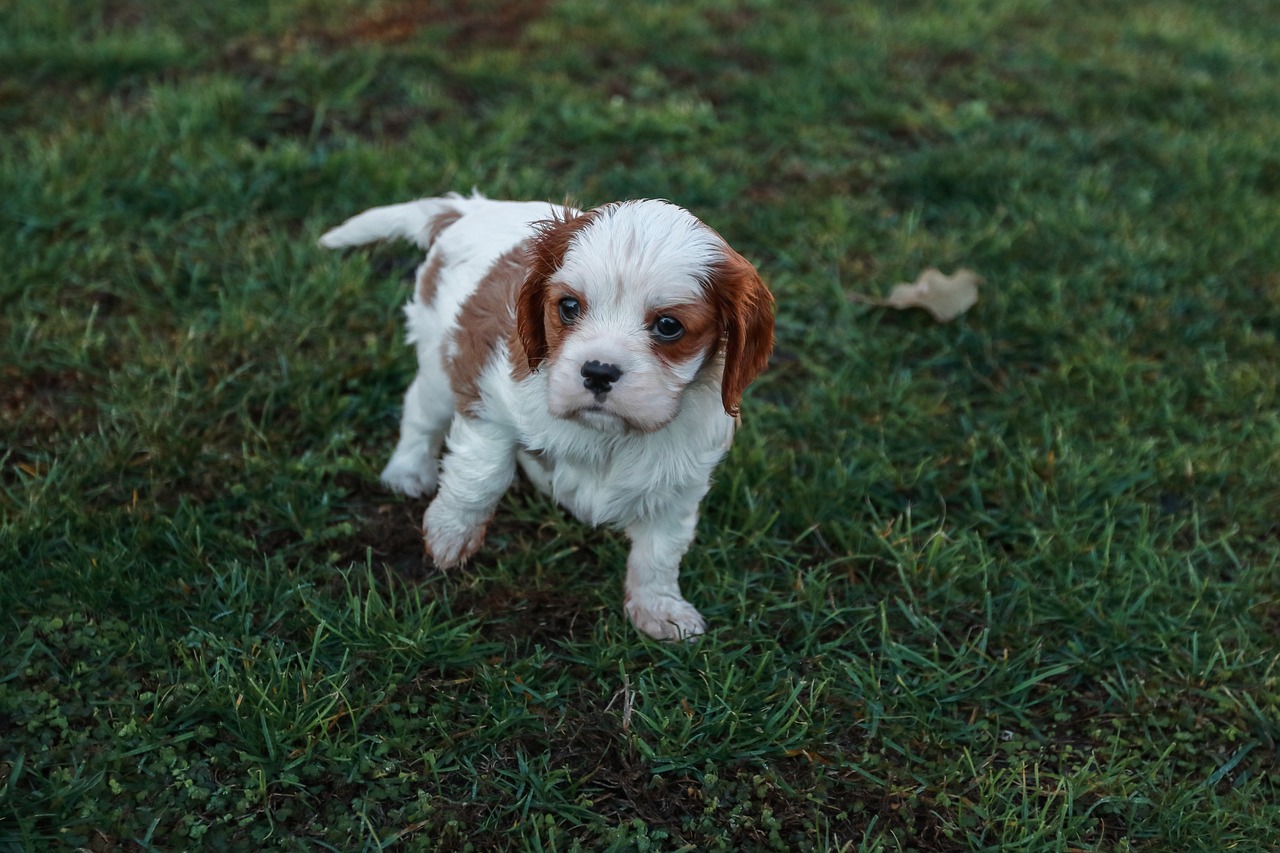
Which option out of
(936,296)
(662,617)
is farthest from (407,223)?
(936,296)

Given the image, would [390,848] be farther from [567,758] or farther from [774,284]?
[774,284]

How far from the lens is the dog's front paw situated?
3.17 metres

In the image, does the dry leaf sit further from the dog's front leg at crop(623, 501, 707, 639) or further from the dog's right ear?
the dog's right ear

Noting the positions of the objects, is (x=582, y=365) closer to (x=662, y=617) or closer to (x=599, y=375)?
(x=599, y=375)

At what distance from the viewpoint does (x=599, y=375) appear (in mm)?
2461

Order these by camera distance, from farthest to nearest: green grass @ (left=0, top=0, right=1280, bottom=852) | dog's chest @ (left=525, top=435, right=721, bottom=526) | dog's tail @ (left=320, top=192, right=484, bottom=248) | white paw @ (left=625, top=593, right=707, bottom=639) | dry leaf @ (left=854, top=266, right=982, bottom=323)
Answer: dry leaf @ (left=854, top=266, right=982, bottom=323), dog's tail @ (left=320, top=192, right=484, bottom=248), white paw @ (left=625, top=593, right=707, bottom=639), dog's chest @ (left=525, top=435, right=721, bottom=526), green grass @ (left=0, top=0, right=1280, bottom=852)

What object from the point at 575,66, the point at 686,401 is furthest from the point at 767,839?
the point at 575,66

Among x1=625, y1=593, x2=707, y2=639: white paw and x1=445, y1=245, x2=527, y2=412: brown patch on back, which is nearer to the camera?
x1=445, y1=245, x2=527, y2=412: brown patch on back

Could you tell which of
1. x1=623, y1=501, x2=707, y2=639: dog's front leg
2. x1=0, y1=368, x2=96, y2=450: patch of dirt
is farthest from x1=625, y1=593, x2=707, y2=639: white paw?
x1=0, y1=368, x2=96, y2=450: patch of dirt

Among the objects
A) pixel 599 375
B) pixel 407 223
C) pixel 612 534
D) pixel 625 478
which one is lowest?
pixel 612 534

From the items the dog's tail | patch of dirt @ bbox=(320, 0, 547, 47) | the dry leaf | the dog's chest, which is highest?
the dog's tail

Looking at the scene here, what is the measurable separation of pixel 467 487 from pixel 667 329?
31.3 inches

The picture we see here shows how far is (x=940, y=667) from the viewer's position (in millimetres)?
3150

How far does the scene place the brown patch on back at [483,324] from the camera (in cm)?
289
